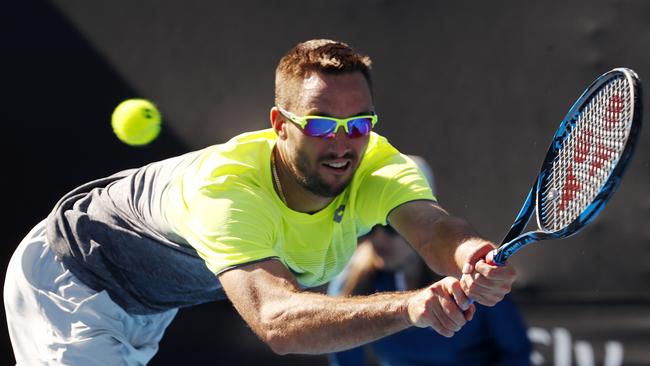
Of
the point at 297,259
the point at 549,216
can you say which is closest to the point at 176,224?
the point at 297,259

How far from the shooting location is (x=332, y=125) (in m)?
2.75

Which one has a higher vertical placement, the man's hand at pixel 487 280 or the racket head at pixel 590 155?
the racket head at pixel 590 155

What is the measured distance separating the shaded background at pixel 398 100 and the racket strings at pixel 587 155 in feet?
6.32

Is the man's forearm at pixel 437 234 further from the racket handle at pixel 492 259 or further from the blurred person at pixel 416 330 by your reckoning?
the blurred person at pixel 416 330

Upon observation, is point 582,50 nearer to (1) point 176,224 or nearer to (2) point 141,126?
(2) point 141,126

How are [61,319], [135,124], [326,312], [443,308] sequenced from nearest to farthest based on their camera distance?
1. [443,308]
2. [326,312]
3. [61,319]
4. [135,124]

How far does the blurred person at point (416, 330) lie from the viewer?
3453 mm

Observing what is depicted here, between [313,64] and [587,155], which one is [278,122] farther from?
[587,155]

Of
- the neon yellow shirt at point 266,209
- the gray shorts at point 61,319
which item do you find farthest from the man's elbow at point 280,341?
the gray shorts at point 61,319

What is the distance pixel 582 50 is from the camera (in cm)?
439

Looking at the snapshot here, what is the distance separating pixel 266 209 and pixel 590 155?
84cm

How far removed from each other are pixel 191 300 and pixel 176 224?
510 mm

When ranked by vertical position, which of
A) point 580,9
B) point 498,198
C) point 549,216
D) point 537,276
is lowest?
point 537,276

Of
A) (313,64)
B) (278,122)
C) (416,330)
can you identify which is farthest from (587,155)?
(416,330)
